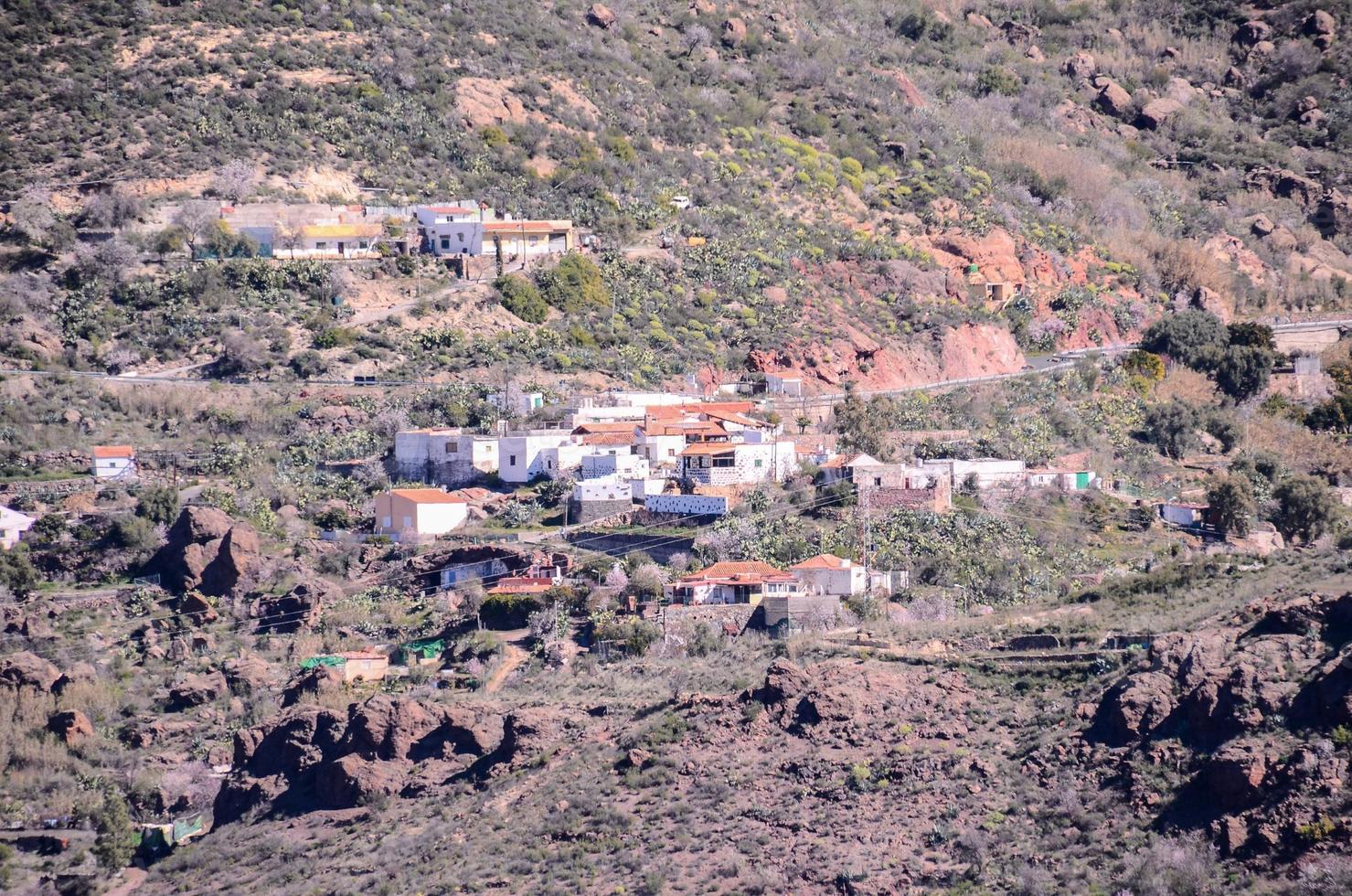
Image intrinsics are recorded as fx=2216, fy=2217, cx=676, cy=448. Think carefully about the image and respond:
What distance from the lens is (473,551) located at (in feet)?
144

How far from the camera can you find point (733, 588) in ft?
135

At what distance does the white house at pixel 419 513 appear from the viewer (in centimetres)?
4547

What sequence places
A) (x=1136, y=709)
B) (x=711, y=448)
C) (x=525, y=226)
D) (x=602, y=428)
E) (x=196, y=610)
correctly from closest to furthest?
(x=1136, y=709)
(x=196, y=610)
(x=711, y=448)
(x=602, y=428)
(x=525, y=226)

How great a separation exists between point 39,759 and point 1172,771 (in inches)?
801

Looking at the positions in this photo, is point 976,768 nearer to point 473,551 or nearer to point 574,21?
point 473,551

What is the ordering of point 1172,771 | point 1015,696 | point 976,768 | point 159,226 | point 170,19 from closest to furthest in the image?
point 1172,771 < point 976,768 < point 1015,696 < point 159,226 < point 170,19

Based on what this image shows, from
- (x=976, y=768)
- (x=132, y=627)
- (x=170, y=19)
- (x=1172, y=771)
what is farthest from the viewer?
(x=170, y=19)

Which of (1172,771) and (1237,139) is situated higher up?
(1237,139)

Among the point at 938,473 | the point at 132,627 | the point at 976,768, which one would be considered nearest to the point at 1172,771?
the point at 976,768

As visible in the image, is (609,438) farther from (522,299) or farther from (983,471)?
(522,299)

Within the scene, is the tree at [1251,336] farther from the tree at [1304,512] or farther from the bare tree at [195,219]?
the bare tree at [195,219]

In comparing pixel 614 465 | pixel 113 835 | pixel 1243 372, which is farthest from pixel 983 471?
pixel 113 835

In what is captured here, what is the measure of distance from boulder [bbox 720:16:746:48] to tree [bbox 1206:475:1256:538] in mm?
37607

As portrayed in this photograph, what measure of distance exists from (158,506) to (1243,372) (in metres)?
29.8
